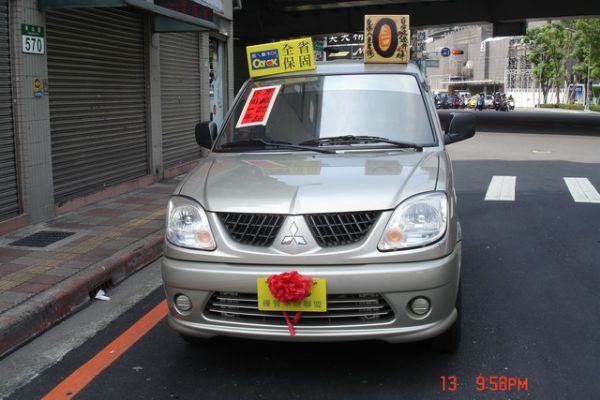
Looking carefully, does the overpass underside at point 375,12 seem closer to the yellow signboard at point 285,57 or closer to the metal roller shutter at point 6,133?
the metal roller shutter at point 6,133

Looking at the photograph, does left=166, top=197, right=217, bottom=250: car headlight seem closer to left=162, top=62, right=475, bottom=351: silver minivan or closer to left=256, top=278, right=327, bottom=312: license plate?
left=162, top=62, right=475, bottom=351: silver minivan

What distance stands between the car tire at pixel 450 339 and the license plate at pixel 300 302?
90 centimetres

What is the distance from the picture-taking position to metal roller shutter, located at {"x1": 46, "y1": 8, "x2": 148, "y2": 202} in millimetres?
8297

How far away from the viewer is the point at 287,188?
3.62 metres

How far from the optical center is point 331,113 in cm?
473

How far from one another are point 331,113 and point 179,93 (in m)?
8.11

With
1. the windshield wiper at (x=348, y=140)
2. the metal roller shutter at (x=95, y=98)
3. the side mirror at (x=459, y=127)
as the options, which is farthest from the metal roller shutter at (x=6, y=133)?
the side mirror at (x=459, y=127)

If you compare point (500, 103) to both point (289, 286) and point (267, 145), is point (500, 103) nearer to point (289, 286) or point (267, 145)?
point (267, 145)

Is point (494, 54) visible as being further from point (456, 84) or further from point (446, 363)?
point (446, 363)

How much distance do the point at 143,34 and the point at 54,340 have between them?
713 centimetres

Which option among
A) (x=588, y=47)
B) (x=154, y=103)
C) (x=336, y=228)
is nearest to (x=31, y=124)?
(x=154, y=103)

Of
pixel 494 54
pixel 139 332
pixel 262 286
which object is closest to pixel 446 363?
pixel 262 286

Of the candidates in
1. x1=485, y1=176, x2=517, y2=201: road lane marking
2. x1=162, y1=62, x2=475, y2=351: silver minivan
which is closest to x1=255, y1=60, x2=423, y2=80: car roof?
x1=162, y1=62, x2=475, y2=351: silver minivan

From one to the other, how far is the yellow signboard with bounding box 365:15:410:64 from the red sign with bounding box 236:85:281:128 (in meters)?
0.94
